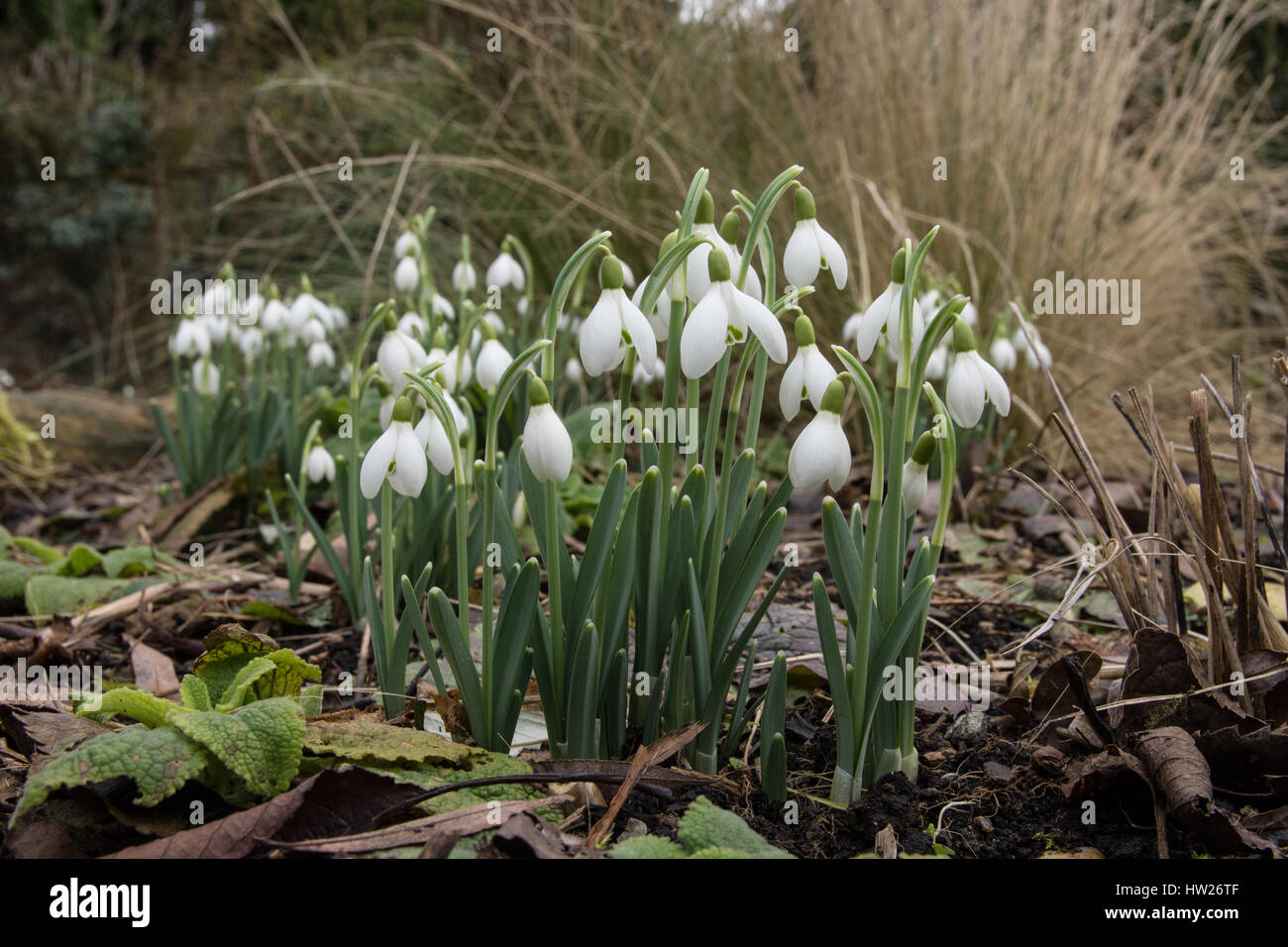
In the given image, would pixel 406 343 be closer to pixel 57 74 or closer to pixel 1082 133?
pixel 1082 133

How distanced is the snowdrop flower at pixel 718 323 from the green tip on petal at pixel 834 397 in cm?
7

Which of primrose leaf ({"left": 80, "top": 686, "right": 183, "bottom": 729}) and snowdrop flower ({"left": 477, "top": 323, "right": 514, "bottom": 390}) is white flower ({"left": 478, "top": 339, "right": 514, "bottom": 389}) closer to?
snowdrop flower ({"left": 477, "top": 323, "right": 514, "bottom": 390})

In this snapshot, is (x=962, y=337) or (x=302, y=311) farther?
(x=302, y=311)

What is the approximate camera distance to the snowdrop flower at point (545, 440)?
1198 millimetres

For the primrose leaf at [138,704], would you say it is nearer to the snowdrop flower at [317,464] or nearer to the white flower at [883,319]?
the white flower at [883,319]

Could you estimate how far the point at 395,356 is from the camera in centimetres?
176

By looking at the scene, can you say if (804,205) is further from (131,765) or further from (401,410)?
(131,765)

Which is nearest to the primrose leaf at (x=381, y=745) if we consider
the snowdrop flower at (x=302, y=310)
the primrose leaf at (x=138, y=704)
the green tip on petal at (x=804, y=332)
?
the primrose leaf at (x=138, y=704)

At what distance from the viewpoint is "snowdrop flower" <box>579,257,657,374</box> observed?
1.21 metres

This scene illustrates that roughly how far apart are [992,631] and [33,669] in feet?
5.79

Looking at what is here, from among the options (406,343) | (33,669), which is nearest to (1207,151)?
(406,343)

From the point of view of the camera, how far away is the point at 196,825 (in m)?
1.19

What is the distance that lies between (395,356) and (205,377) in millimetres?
1922

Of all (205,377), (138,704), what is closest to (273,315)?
(205,377)
